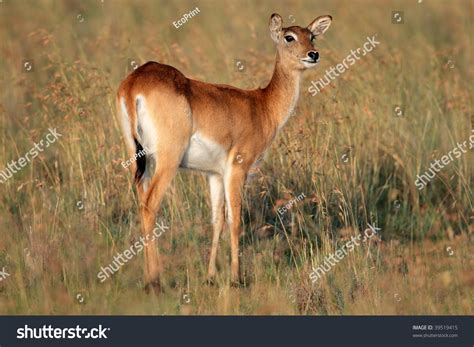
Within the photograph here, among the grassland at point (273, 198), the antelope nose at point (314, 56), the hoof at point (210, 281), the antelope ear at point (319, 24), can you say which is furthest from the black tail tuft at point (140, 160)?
the antelope ear at point (319, 24)

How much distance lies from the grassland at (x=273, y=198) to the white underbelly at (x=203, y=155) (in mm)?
470

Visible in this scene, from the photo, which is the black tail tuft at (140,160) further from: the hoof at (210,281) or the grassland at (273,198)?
the hoof at (210,281)

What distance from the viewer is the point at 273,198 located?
10172mm

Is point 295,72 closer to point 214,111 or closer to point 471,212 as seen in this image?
point 214,111

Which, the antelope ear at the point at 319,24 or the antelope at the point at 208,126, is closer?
the antelope at the point at 208,126

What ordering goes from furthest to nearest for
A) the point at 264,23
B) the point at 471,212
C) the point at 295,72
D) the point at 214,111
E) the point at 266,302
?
1. the point at 264,23
2. the point at 471,212
3. the point at 295,72
4. the point at 214,111
5. the point at 266,302

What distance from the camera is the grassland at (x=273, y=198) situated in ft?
26.2

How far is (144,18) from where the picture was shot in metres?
16.7

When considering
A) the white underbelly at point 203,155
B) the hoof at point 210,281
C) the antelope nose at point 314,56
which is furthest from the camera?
the antelope nose at point 314,56

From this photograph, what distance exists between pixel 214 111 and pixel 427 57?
6282 millimetres

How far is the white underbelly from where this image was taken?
848 cm

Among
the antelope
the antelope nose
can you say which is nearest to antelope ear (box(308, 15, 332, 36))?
the antelope
